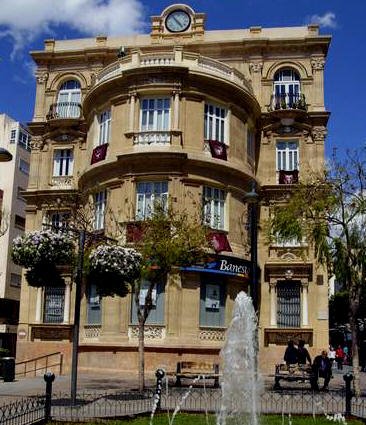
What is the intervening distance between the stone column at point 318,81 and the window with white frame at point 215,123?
5.35 m

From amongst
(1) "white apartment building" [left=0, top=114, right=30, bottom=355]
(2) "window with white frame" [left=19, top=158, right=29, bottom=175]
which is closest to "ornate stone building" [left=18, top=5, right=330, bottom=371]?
(1) "white apartment building" [left=0, top=114, right=30, bottom=355]

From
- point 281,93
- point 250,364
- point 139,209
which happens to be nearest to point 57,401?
point 250,364

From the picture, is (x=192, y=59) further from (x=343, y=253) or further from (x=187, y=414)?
(x=187, y=414)

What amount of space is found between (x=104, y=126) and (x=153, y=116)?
118 inches

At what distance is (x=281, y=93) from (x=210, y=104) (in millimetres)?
4997

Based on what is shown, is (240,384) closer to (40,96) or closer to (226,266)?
(226,266)

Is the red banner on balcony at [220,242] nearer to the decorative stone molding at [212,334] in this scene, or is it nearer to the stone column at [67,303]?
the decorative stone molding at [212,334]

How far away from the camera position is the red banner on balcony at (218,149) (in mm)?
27766

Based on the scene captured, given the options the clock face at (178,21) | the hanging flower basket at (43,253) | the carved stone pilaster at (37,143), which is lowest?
the hanging flower basket at (43,253)

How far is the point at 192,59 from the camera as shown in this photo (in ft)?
92.8

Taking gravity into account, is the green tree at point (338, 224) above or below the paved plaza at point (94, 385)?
above

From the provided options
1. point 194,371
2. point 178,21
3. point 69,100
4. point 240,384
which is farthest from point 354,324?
point 69,100

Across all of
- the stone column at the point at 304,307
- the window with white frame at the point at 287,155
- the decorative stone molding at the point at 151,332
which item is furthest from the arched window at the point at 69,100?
the stone column at the point at 304,307

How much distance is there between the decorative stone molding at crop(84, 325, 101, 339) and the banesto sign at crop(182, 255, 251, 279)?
504 cm
